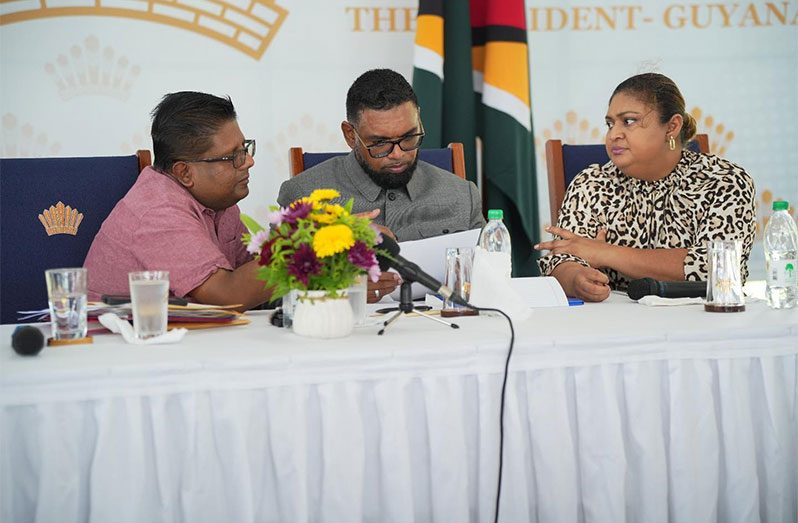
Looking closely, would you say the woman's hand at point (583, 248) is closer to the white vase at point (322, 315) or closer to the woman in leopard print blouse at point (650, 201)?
the woman in leopard print blouse at point (650, 201)

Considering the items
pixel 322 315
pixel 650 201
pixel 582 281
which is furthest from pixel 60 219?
pixel 650 201

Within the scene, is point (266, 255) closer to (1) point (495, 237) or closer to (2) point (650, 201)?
(1) point (495, 237)

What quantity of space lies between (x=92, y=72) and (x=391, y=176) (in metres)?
1.40

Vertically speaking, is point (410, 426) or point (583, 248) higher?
point (583, 248)

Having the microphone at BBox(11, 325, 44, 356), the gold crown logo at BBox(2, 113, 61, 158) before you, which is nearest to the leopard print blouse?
the microphone at BBox(11, 325, 44, 356)

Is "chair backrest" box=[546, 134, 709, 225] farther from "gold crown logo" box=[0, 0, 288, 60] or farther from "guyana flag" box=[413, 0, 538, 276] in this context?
"gold crown logo" box=[0, 0, 288, 60]

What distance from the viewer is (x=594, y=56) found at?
3486 millimetres

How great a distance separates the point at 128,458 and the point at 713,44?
3151mm

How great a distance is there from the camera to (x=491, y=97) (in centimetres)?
314

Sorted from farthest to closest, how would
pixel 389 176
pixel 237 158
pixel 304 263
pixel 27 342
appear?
pixel 389 176, pixel 237 158, pixel 304 263, pixel 27 342

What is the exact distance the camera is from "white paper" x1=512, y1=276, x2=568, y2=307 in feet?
5.91

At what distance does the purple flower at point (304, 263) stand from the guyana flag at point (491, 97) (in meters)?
1.76

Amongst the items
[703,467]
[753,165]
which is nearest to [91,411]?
[703,467]

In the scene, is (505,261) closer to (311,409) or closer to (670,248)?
(311,409)
